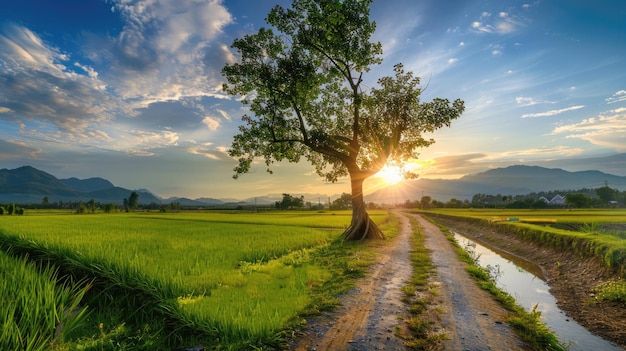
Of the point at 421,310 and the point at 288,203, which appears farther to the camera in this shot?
the point at 288,203

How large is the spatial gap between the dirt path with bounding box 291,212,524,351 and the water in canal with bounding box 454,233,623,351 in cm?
157

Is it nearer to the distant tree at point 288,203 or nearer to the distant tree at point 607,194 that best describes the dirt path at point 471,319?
the distant tree at point 288,203

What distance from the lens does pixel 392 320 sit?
7.77 meters

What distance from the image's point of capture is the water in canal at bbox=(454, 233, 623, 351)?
805cm

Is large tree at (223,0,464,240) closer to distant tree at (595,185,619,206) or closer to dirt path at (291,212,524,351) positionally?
dirt path at (291,212,524,351)

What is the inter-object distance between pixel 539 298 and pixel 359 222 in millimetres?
15192

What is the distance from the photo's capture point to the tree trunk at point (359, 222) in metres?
26.2

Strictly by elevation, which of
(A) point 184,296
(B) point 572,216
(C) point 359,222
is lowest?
(B) point 572,216

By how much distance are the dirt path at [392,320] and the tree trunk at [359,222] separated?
44.2ft

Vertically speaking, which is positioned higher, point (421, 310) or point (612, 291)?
point (421, 310)

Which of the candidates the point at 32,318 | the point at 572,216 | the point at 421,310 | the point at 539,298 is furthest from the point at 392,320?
the point at 572,216

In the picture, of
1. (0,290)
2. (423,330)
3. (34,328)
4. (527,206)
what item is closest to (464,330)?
(423,330)

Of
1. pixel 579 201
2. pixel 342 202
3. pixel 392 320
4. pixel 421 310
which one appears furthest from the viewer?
pixel 342 202

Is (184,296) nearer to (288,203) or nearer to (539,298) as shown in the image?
(539,298)
